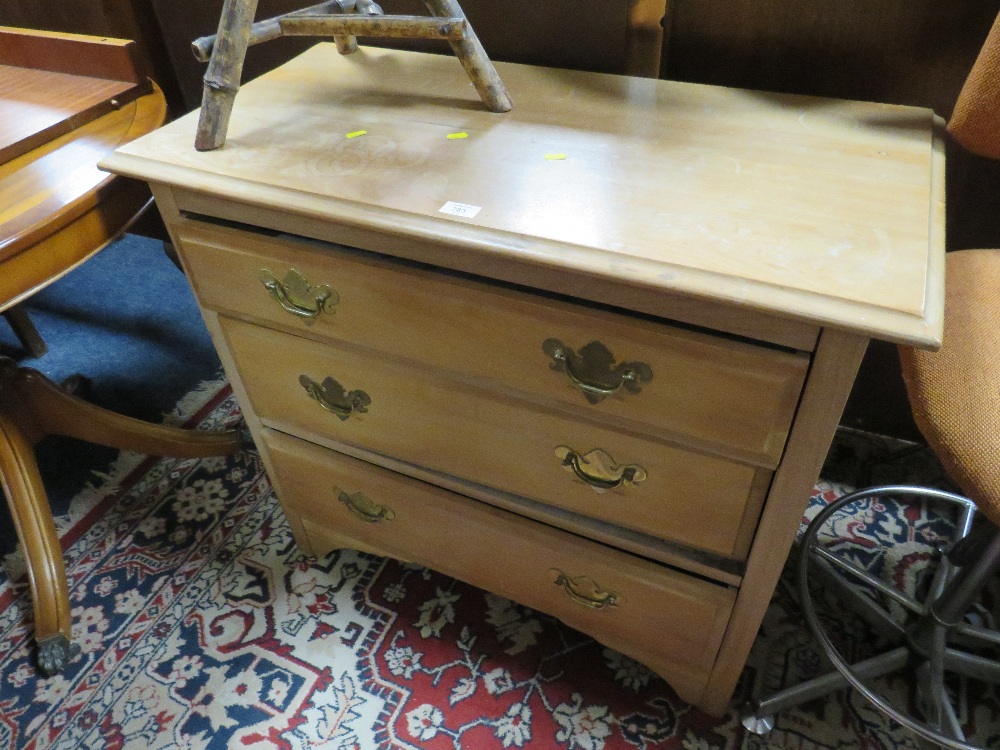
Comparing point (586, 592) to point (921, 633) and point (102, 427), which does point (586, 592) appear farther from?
point (102, 427)

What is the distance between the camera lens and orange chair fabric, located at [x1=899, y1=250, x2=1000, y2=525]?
60cm

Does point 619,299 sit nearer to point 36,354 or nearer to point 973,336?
point 973,336

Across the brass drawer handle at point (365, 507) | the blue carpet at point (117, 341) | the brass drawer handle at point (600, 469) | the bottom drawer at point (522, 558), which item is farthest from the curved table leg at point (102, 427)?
the brass drawer handle at point (600, 469)

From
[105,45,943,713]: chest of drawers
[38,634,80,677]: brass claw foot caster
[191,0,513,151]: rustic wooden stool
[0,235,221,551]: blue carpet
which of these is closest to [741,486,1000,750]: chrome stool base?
[105,45,943,713]: chest of drawers

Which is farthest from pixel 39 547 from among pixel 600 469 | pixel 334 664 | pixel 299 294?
pixel 600 469

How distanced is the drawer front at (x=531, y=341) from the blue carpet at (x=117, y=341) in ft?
2.89

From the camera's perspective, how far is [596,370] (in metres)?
0.66

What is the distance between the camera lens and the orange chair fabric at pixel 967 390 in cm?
60

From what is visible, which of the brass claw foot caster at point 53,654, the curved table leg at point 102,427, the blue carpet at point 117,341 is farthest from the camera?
the blue carpet at point 117,341

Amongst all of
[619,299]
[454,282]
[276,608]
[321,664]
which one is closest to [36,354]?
[276,608]

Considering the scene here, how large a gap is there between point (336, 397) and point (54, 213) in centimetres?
40

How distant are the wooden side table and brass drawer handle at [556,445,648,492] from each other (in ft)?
2.16

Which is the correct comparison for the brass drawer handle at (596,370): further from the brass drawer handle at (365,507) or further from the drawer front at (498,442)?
the brass drawer handle at (365,507)

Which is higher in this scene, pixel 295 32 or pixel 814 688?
pixel 295 32
